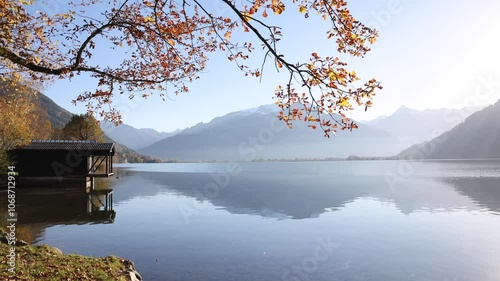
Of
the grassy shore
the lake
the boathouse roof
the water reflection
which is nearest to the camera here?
the grassy shore

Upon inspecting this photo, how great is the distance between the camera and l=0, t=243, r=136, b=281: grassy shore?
947 cm

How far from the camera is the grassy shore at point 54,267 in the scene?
9469 millimetres

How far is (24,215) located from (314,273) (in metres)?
23.6

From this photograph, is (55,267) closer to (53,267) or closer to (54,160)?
(53,267)

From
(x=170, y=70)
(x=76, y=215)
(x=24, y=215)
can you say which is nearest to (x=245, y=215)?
(x=76, y=215)

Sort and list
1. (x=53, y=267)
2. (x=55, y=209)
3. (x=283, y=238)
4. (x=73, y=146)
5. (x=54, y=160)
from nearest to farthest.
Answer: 1. (x=53, y=267)
2. (x=283, y=238)
3. (x=55, y=209)
4. (x=54, y=160)
5. (x=73, y=146)


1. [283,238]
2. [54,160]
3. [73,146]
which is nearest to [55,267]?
[283,238]

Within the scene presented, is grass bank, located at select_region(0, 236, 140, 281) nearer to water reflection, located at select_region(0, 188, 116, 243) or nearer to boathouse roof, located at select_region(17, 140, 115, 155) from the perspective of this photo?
water reflection, located at select_region(0, 188, 116, 243)

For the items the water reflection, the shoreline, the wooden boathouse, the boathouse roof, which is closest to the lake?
the water reflection

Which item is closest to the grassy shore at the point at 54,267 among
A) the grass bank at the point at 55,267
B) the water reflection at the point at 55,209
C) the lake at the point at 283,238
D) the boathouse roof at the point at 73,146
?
the grass bank at the point at 55,267

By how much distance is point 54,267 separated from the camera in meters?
10.5

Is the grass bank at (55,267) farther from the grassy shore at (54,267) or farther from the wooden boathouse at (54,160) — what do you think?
the wooden boathouse at (54,160)

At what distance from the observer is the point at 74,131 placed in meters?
76.3

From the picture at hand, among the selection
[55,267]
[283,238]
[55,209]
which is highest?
[55,267]
